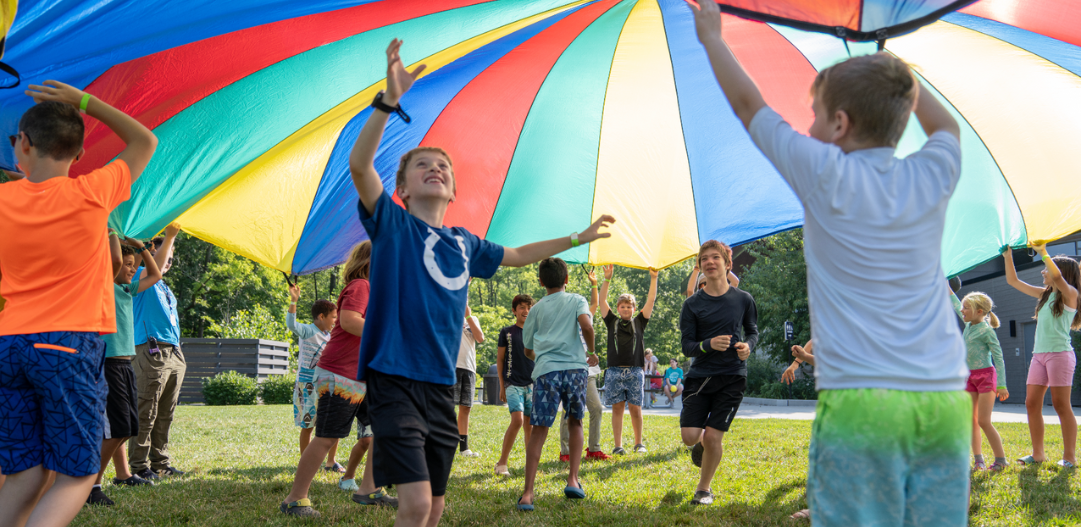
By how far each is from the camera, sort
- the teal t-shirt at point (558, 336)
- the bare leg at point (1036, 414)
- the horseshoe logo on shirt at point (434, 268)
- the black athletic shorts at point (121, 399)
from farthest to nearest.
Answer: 1. the bare leg at point (1036, 414)
2. the teal t-shirt at point (558, 336)
3. the black athletic shorts at point (121, 399)
4. the horseshoe logo on shirt at point (434, 268)

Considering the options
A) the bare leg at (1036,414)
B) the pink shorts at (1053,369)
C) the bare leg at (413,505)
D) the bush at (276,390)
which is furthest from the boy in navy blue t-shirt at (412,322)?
the bush at (276,390)

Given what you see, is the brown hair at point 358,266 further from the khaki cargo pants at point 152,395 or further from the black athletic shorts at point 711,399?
the black athletic shorts at point 711,399

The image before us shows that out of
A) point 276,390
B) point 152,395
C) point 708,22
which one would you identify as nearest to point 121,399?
point 152,395

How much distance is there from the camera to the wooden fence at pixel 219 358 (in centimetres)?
1973

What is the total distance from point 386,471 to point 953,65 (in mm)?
4496

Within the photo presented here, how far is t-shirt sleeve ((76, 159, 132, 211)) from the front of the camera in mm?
2602

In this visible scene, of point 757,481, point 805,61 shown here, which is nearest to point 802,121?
point 805,61

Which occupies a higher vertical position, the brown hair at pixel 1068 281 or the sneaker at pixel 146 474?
the brown hair at pixel 1068 281

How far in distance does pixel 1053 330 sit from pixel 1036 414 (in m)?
0.77

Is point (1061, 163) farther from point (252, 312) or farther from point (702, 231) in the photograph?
point (252, 312)

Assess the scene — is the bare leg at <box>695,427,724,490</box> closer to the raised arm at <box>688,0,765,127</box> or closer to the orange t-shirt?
the raised arm at <box>688,0,765,127</box>

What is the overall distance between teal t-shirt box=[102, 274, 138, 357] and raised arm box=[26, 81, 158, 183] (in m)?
2.22

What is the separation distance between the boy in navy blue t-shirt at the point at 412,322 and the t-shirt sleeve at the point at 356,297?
50.0 inches

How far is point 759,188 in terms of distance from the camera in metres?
5.34
